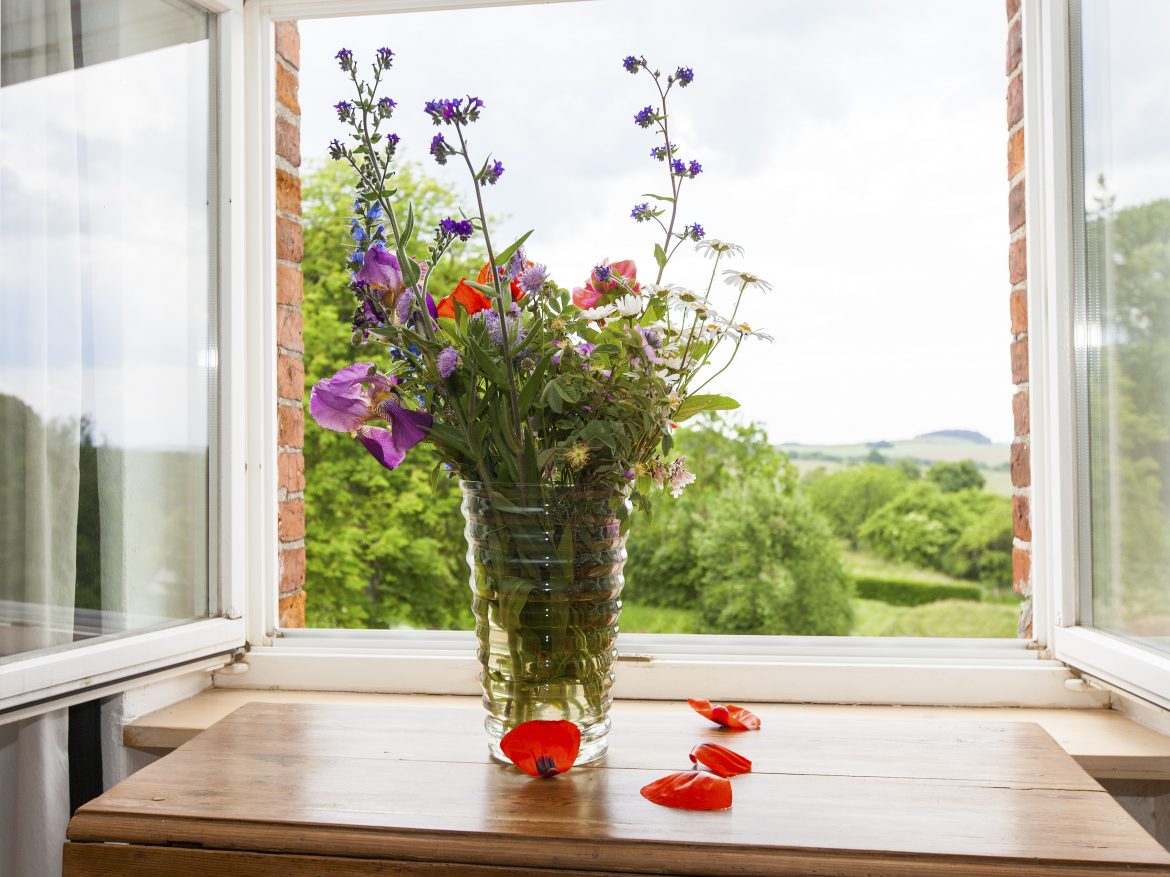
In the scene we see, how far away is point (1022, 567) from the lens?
1530 mm

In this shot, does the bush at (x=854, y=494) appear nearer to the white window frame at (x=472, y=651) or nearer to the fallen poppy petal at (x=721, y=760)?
the white window frame at (x=472, y=651)

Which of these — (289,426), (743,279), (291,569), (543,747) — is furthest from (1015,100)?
(291,569)

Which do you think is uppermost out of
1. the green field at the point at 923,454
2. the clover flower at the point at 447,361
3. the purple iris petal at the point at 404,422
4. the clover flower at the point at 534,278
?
the clover flower at the point at 534,278

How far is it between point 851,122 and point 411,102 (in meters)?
2.39

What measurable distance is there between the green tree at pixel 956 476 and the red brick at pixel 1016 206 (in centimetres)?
388

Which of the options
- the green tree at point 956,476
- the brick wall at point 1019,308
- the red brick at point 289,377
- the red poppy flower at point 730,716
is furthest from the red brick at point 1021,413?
the green tree at point 956,476

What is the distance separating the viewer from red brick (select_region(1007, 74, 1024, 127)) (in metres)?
1.50

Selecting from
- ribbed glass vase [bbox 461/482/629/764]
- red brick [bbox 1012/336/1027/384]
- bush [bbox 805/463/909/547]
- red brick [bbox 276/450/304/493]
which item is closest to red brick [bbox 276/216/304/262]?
red brick [bbox 276/450/304/493]

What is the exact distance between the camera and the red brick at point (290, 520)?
5.51 ft

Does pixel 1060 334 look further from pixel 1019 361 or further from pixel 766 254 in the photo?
pixel 766 254

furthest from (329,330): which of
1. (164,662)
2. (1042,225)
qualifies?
(1042,225)

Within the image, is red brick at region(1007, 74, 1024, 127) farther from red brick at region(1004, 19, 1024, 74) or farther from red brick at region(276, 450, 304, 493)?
red brick at region(276, 450, 304, 493)

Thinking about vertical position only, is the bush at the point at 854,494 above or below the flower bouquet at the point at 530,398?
below

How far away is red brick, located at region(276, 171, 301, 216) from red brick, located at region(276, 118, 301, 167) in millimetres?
34
